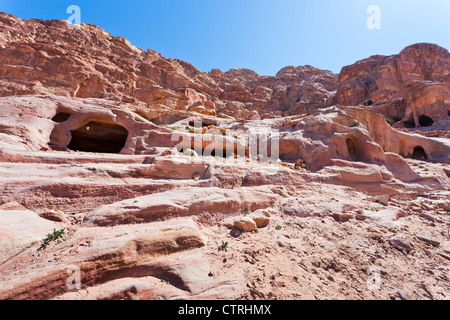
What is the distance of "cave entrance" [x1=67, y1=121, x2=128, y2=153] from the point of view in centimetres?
772

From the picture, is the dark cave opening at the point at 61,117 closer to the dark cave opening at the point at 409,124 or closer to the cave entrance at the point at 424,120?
the dark cave opening at the point at 409,124

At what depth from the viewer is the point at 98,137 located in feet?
26.7

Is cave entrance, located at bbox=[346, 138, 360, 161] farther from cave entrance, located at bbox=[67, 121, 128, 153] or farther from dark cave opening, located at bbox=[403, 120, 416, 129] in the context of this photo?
dark cave opening, located at bbox=[403, 120, 416, 129]

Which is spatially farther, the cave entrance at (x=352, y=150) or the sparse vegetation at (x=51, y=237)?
the cave entrance at (x=352, y=150)

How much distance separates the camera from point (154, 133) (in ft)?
22.6

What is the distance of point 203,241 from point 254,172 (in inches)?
112

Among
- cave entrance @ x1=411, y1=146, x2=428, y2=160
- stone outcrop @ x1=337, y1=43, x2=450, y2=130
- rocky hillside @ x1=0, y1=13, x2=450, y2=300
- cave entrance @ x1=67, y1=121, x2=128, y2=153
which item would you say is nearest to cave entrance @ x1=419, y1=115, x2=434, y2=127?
stone outcrop @ x1=337, y1=43, x2=450, y2=130

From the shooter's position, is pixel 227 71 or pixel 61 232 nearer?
pixel 61 232

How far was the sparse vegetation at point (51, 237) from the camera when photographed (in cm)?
227

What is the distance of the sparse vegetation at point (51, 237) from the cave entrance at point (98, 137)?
247 inches

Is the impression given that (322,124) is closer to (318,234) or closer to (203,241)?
(318,234)

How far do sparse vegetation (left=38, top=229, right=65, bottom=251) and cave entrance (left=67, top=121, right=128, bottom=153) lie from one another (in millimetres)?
6271

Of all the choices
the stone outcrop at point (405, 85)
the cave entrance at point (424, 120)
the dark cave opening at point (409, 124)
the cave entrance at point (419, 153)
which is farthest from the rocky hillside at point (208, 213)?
the cave entrance at point (424, 120)
